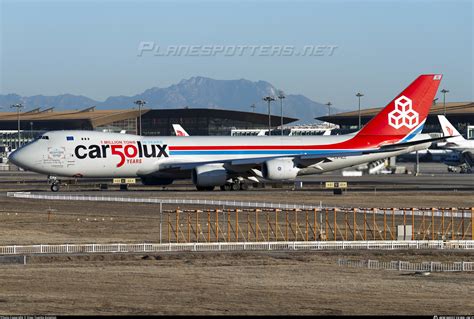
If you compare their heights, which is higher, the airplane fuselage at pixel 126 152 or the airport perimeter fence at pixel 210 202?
the airplane fuselage at pixel 126 152

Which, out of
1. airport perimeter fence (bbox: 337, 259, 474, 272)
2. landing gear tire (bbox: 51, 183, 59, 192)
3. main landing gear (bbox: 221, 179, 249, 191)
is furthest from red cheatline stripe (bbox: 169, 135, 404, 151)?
airport perimeter fence (bbox: 337, 259, 474, 272)

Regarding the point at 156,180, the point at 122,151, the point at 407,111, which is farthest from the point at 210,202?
the point at 407,111

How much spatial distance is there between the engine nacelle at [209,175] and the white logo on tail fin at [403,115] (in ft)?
56.6

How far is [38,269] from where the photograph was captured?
3888 centimetres

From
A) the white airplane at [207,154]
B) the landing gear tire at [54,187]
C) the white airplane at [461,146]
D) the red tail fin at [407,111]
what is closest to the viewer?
the white airplane at [207,154]

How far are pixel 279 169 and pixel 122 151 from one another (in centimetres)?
1334

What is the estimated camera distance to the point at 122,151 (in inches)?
3440

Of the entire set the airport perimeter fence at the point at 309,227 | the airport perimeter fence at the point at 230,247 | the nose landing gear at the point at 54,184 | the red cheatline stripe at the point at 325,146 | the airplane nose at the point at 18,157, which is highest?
the red cheatline stripe at the point at 325,146

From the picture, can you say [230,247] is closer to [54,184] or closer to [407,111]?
[54,184]

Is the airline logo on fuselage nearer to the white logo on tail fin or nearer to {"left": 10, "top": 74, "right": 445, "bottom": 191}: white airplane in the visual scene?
{"left": 10, "top": 74, "right": 445, "bottom": 191}: white airplane

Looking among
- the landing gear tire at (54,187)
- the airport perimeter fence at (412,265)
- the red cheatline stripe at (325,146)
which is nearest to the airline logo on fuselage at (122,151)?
the red cheatline stripe at (325,146)

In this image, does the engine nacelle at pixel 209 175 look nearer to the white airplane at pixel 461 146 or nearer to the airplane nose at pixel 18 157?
the airplane nose at pixel 18 157

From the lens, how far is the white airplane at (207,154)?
8706cm

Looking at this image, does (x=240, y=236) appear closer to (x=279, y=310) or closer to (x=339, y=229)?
(x=339, y=229)
